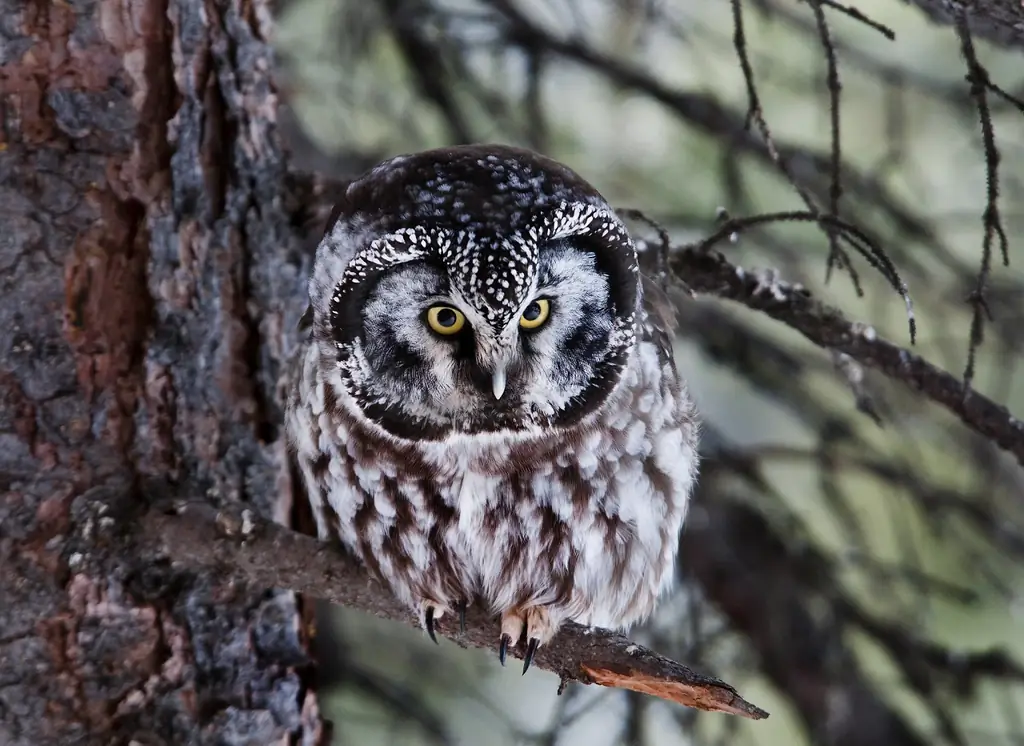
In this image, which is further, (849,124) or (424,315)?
(849,124)

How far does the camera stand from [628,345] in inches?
79.0

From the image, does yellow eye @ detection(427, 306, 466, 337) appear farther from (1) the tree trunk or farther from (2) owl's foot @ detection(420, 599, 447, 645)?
(2) owl's foot @ detection(420, 599, 447, 645)

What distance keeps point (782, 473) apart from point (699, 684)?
11.4 feet

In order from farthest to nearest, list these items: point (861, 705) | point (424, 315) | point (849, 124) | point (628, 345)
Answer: point (849, 124), point (861, 705), point (628, 345), point (424, 315)

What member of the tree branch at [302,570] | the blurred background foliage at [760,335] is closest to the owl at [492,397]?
the tree branch at [302,570]

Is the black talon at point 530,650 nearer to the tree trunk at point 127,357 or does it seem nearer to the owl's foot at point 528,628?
the owl's foot at point 528,628

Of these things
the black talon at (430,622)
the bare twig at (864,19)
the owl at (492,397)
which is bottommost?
the black talon at (430,622)

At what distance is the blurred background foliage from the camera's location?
2.74 meters

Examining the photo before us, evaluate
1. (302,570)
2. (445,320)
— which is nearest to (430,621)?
(302,570)

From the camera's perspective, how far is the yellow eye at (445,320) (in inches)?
71.1

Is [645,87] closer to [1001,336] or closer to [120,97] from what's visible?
[1001,336]

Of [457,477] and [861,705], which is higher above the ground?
[457,477]

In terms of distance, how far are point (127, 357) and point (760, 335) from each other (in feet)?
5.66

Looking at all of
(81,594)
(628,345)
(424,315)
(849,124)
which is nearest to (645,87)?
(628,345)
